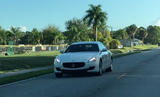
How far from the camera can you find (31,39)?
16225cm

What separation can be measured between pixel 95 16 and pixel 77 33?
4146cm

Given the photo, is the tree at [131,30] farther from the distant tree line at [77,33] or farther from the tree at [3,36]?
the tree at [3,36]

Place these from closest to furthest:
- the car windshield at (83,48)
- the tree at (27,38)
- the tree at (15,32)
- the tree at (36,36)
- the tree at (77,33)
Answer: the car windshield at (83,48), the tree at (77,33), the tree at (36,36), the tree at (27,38), the tree at (15,32)

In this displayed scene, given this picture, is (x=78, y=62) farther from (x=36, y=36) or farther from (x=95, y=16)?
(x=36, y=36)

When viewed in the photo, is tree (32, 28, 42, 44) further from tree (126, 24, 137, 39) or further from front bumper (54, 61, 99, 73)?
front bumper (54, 61, 99, 73)

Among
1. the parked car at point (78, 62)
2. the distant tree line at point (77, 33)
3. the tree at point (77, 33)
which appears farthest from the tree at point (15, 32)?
the parked car at point (78, 62)

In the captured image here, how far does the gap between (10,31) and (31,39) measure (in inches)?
489

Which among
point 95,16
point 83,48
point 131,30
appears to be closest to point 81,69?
point 83,48

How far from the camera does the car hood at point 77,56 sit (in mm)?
14406

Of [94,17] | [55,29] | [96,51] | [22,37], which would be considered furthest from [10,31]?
[96,51]

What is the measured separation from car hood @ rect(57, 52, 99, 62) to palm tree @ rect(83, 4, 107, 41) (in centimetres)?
6065

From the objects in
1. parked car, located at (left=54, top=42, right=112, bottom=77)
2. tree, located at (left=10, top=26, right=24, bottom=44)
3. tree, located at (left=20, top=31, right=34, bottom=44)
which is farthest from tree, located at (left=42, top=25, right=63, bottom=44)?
parked car, located at (left=54, top=42, right=112, bottom=77)

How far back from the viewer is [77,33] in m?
117

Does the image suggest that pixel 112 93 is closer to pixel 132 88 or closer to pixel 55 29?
pixel 132 88
